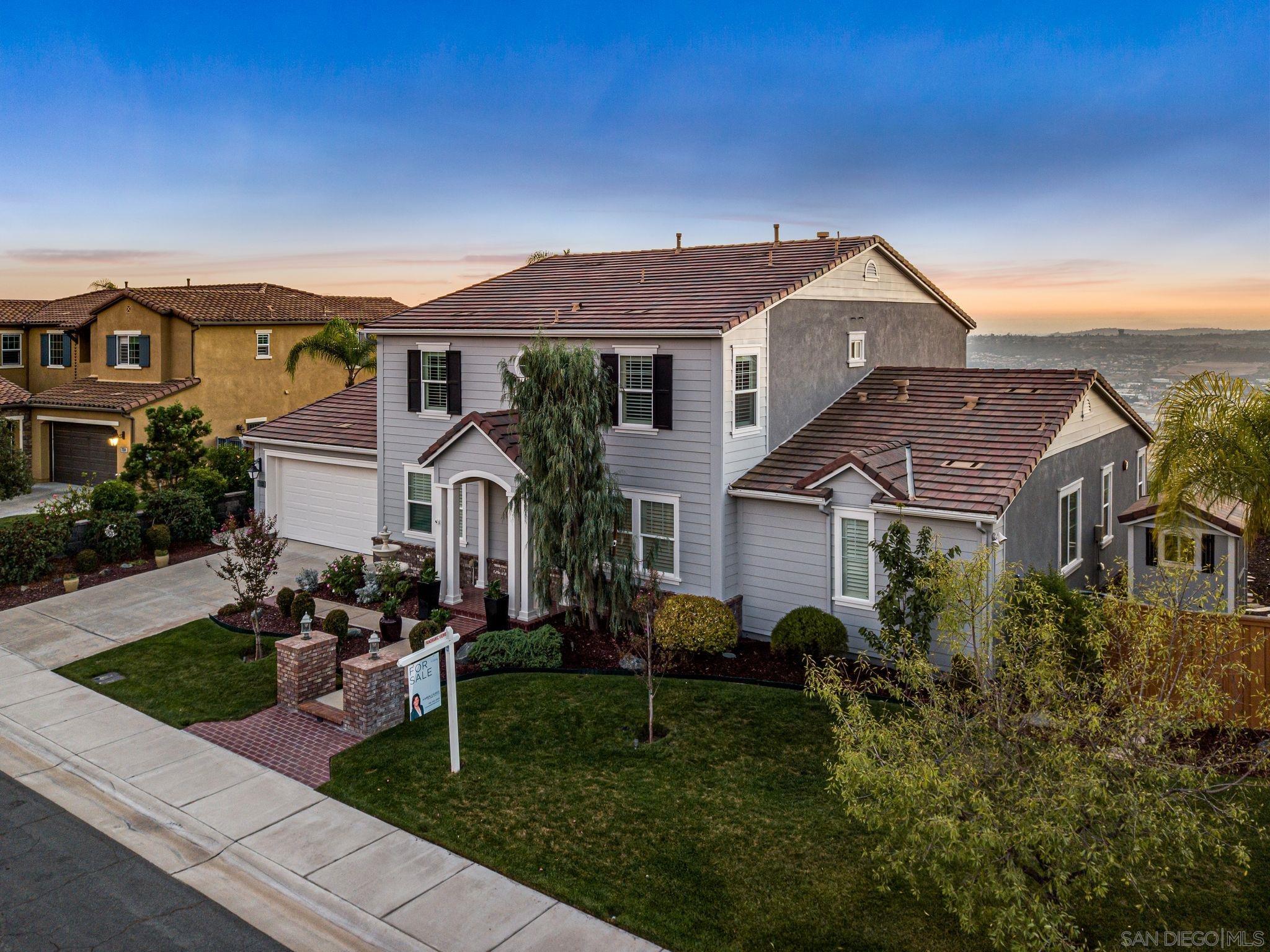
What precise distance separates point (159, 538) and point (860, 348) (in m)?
17.0

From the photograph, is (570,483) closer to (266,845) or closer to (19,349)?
(266,845)

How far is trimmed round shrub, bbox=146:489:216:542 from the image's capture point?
24.0 meters

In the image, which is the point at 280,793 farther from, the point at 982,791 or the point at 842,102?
the point at 842,102

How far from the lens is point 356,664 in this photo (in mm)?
13289

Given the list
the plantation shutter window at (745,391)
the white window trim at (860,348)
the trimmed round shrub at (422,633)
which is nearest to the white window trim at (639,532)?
the plantation shutter window at (745,391)

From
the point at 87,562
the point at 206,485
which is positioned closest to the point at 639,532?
the point at 87,562

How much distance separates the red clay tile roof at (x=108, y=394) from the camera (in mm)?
32562

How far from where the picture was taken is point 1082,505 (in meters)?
18.5

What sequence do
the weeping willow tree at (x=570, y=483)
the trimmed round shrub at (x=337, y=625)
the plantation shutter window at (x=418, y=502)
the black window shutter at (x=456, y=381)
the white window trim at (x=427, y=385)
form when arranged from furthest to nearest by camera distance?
1. the plantation shutter window at (x=418, y=502)
2. the white window trim at (x=427, y=385)
3. the black window shutter at (x=456, y=381)
4. the trimmed round shrub at (x=337, y=625)
5. the weeping willow tree at (x=570, y=483)

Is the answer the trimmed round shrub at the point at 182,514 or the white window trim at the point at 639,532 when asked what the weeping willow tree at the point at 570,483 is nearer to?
the white window trim at the point at 639,532

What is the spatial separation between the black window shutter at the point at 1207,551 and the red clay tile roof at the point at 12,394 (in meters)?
37.1

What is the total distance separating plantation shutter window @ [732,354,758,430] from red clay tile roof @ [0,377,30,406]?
29.7m

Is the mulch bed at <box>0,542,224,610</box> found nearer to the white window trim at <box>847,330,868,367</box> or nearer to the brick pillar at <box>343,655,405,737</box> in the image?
the brick pillar at <box>343,655,405,737</box>

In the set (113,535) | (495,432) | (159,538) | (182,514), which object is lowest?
(159,538)
